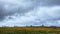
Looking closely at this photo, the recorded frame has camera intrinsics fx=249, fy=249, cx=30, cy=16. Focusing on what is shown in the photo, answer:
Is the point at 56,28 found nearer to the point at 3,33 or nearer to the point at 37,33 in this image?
the point at 37,33

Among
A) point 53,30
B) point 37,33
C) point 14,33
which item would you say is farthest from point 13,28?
point 53,30

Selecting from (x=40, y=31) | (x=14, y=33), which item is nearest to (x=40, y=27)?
(x=40, y=31)

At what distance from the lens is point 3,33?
21.0m

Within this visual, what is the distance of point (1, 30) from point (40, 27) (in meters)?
3.30

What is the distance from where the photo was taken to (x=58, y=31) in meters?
20.6

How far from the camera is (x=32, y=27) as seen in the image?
20875 millimetres

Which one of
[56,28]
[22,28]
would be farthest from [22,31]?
[56,28]

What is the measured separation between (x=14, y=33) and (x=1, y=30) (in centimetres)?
115

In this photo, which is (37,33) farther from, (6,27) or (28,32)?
(6,27)

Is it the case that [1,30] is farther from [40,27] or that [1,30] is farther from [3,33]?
[40,27]

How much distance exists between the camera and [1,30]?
21.0 m

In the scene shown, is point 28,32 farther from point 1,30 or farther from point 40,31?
point 1,30

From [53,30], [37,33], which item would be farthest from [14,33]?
[53,30]

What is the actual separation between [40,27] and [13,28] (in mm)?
2276
